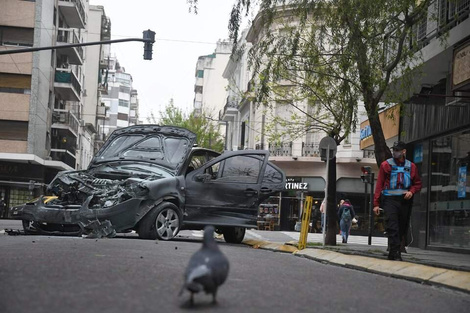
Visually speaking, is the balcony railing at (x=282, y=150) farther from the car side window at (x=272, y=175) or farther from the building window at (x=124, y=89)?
the building window at (x=124, y=89)

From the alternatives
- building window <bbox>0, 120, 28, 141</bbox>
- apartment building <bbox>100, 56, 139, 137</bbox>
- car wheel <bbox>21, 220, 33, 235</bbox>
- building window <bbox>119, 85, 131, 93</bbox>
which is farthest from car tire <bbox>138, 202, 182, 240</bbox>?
building window <bbox>119, 85, 131, 93</bbox>

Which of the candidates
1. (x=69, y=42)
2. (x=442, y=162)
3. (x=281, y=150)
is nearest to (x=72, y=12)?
(x=69, y=42)

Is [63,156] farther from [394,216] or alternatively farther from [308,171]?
[394,216]

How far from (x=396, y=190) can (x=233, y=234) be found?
6.62 meters

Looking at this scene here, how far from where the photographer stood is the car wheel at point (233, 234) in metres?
18.4

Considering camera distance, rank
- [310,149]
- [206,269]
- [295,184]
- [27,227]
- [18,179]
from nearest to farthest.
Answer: [206,269] < [27,227] < [310,149] < [295,184] < [18,179]

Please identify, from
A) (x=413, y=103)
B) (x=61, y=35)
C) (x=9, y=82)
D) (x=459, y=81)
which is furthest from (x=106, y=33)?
(x=459, y=81)

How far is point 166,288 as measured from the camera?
22.0 feet

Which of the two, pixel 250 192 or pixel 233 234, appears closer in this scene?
pixel 250 192

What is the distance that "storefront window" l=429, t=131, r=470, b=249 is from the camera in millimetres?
17797

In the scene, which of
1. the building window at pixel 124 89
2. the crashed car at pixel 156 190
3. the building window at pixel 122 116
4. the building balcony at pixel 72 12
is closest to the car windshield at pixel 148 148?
the crashed car at pixel 156 190

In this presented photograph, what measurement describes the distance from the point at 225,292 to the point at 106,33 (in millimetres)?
78590

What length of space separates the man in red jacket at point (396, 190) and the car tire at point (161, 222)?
15.2 ft

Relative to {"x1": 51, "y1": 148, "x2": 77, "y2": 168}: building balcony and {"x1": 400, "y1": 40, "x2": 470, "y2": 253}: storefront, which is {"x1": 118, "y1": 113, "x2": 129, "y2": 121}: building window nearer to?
{"x1": 51, "y1": 148, "x2": 77, "y2": 168}: building balcony
